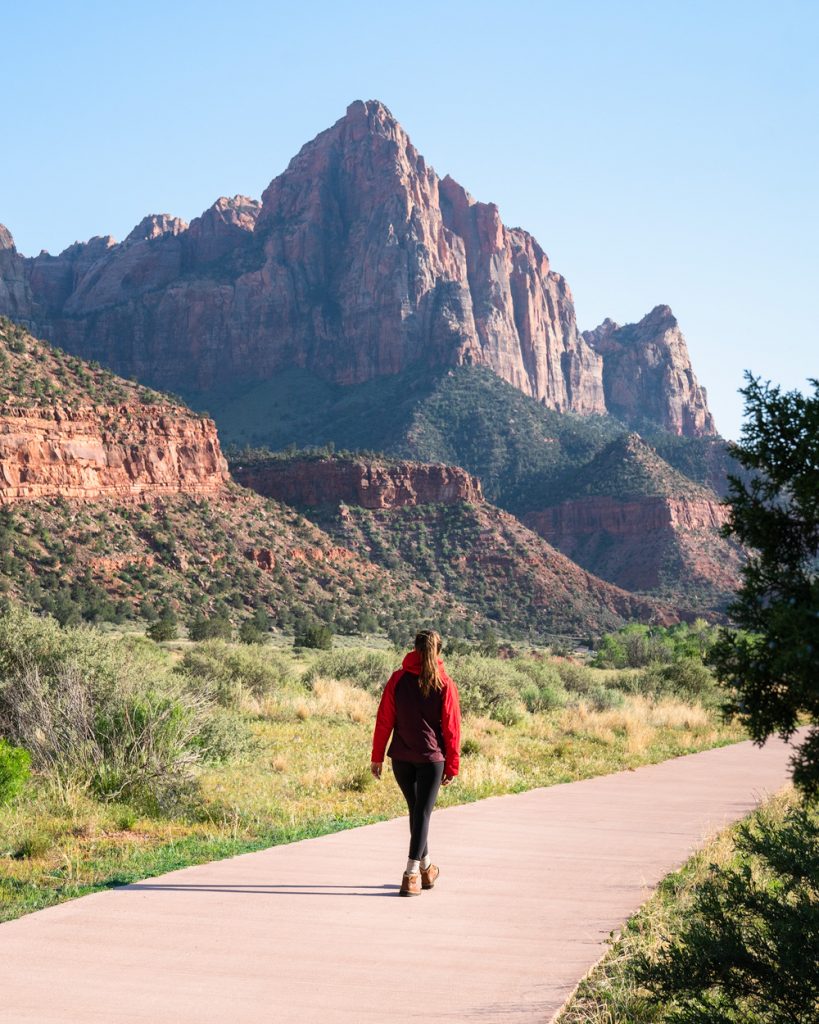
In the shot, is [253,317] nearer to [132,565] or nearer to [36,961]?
[132,565]

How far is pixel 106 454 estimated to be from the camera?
59625mm

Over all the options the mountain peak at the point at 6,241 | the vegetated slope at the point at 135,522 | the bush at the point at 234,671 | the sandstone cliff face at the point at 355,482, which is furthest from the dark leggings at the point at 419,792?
the mountain peak at the point at 6,241

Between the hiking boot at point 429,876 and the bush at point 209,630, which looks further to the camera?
the bush at point 209,630

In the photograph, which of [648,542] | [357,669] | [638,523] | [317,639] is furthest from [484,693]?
[638,523]

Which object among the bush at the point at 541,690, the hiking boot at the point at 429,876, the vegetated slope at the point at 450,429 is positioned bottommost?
the bush at the point at 541,690

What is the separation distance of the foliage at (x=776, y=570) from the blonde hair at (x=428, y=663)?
3.93 metres

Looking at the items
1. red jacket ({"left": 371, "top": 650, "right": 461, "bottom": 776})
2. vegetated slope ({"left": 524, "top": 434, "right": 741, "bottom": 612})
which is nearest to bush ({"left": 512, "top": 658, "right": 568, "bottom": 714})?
red jacket ({"left": 371, "top": 650, "right": 461, "bottom": 776})

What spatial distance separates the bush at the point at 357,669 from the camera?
28328 millimetres

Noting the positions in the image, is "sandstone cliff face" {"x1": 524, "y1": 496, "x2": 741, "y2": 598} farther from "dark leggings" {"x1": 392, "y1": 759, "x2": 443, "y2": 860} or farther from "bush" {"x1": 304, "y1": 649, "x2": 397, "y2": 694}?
"dark leggings" {"x1": 392, "y1": 759, "x2": 443, "y2": 860}

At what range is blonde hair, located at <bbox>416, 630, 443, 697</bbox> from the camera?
829 cm

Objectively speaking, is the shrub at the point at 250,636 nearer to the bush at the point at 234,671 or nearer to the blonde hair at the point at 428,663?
the bush at the point at 234,671

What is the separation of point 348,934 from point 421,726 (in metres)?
1.88

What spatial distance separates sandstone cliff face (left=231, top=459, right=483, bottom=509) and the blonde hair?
73.9m

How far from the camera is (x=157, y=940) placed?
639 centimetres
